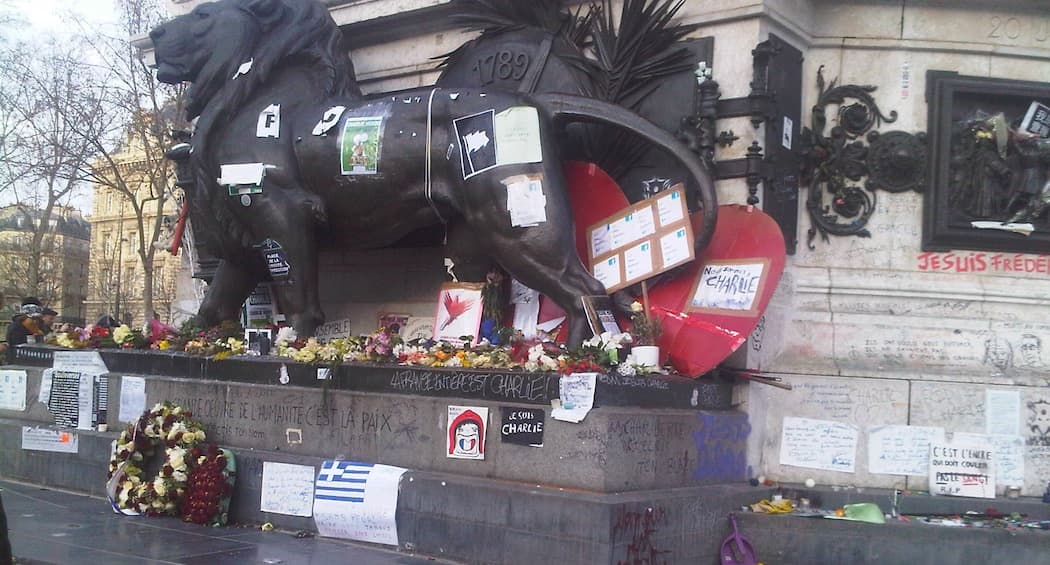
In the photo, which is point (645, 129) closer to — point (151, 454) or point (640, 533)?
point (640, 533)

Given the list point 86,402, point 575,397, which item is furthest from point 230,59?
point 575,397

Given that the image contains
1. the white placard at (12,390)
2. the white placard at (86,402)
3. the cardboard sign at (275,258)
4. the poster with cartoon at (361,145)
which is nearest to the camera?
the poster with cartoon at (361,145)

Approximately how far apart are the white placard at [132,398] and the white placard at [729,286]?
20.1 feet

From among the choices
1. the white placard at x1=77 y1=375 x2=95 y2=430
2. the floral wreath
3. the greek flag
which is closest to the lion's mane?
the floral wreath

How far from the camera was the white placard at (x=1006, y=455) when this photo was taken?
347 inches

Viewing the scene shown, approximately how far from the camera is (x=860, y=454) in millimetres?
8922

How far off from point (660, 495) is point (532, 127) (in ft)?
11.0

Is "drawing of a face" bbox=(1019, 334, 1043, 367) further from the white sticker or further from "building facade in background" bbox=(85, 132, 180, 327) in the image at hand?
"building facade in background" bbox=(85, 132, 180, 327)

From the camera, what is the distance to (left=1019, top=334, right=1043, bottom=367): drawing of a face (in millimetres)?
9219

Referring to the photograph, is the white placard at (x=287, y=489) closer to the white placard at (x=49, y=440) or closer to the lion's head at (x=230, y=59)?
the lion's head at (x=230, y=59)

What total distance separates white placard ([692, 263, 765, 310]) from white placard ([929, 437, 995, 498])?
7.42 feet

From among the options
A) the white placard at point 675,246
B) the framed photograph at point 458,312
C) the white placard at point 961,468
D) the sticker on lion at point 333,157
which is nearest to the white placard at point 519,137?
the sticker on lion at point 333,157

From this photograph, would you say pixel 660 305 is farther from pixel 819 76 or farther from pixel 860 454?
pixel 819 76

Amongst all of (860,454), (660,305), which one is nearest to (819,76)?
(660,305)
